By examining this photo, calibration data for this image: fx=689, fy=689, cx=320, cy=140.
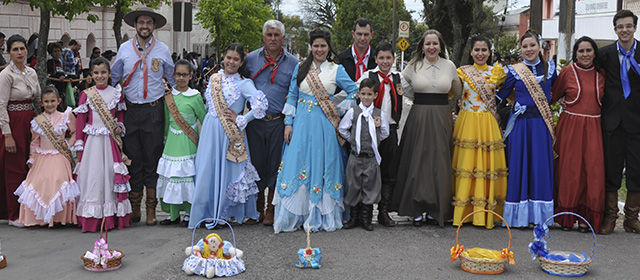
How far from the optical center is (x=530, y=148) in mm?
7207

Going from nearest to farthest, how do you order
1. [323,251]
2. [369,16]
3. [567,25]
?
[323,251], [567,25], [369,16]

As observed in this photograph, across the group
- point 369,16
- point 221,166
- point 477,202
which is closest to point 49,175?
point 221,166

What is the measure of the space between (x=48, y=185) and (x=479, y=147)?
449 centimetres

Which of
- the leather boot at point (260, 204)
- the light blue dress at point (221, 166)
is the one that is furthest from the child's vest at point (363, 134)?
the leather boot at point (260, 204)

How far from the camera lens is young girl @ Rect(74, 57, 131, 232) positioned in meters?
7.06

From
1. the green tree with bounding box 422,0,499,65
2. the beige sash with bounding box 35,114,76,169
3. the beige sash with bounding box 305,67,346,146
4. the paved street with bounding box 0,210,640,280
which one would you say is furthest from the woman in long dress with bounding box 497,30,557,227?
the green tree with bounding box 422,0,499,65

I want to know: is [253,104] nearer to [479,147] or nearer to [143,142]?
[143,142]

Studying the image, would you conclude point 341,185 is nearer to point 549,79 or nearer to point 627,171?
point 549,79

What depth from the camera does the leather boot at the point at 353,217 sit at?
7.15 m

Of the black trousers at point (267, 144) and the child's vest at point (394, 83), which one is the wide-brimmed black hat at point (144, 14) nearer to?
the black trousers at point (267, 144)

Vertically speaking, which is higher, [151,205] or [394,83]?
[394,83]

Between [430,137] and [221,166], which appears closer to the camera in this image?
[221,166]

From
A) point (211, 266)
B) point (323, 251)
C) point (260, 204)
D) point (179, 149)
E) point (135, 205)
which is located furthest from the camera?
point (260, 204)

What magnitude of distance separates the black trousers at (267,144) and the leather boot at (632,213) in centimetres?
372
